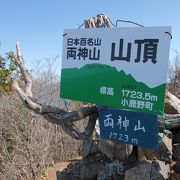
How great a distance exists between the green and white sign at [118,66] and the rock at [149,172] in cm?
109

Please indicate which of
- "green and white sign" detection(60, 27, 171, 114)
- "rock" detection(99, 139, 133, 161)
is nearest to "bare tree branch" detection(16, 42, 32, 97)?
"green and white sign" detection(60, 27, 171, 114)

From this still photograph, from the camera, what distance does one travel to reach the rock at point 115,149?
502 centimetres

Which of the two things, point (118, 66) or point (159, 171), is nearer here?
point (118, 66)

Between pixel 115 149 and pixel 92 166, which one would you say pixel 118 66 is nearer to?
pixel 115 149

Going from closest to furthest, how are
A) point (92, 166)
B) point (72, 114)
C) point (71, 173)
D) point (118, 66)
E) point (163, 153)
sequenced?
1. point (118, 66)
2. point (72, 114)
3. point (163, 153)
4. point (92, 166)
5. point (71, 173)

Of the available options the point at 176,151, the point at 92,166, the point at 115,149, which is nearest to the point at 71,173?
the point at 92,166

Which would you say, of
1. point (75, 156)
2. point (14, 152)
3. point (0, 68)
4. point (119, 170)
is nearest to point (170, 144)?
point (119, 170)

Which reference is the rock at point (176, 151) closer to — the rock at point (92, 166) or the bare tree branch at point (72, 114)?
the bare tree branch at point (72, 114)

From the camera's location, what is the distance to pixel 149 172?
4.75 meters

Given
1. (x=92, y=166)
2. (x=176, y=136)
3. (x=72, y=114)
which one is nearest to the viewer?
(x=72, y=114)

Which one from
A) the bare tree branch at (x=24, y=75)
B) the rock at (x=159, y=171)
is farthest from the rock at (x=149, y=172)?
the bare tree branch at (x=24, y=75)

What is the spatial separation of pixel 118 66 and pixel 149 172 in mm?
1488

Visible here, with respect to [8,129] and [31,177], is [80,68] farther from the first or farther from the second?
[8,129]

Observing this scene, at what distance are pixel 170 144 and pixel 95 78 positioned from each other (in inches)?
61.9
